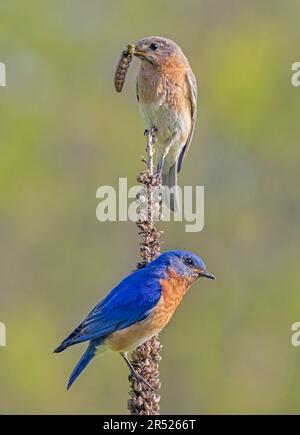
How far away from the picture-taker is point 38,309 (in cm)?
1490

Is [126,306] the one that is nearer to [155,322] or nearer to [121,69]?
[155,322]

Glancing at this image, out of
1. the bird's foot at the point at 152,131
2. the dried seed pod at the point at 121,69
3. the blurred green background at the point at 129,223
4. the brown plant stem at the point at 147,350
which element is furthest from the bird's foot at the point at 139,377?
the blurred green background at the point at 129,223

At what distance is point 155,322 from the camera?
310 inches

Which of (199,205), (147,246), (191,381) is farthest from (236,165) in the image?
(147,246)

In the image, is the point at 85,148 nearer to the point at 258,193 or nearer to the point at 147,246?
the point at 258,193

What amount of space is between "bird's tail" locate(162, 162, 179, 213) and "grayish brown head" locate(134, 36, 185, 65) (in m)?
0.96

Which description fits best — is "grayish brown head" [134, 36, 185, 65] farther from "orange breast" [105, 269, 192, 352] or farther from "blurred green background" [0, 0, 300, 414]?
"orange breast" [105, 269, 192, 352]

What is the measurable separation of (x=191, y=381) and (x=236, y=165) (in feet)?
8.27

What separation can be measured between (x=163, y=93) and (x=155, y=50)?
1.04ft

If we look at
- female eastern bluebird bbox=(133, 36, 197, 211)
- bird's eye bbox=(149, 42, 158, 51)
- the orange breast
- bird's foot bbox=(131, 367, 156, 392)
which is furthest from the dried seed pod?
bird's foot bbox=(131, 367, 156, 392)

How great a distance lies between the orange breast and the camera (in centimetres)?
774

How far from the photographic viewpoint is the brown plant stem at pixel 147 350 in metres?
7.13
